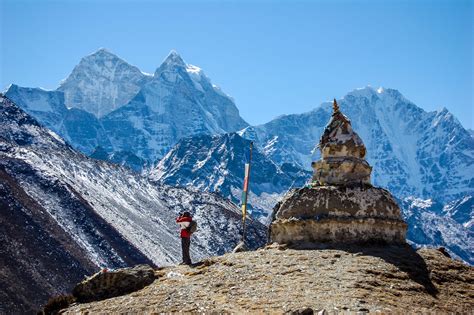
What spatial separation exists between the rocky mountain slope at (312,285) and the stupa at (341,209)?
0.70m

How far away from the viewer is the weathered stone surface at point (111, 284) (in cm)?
2216

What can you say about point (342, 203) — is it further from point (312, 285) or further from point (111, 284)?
point (111, 284)

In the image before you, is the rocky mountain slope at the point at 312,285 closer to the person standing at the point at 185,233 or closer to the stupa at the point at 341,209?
the stupa at the point at 341,209

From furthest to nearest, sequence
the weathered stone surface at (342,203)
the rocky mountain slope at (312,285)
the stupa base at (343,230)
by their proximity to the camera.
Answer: the weathered stone surface at (342,203)
the stupa base at (343,230)
the rocky mountain slope at (312,285)

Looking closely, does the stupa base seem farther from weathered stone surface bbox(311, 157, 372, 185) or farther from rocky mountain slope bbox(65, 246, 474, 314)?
weathered stone surface bbox(311, 157, 372, 185)

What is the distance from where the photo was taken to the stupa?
75.5ft

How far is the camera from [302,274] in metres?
20.2

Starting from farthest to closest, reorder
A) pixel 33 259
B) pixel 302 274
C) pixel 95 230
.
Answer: pixel 95 230
pixel 33 259
pixel 302 274

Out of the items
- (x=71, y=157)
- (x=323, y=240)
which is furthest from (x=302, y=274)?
(x=71, y=157)

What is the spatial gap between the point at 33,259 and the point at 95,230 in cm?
3346

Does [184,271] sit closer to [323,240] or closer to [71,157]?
[323,240]

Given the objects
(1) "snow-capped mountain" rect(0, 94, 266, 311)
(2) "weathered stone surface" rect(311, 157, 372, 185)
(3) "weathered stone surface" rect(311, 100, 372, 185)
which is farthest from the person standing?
(1) "snow-capped mountain" rect(0, 94, 266, 311)

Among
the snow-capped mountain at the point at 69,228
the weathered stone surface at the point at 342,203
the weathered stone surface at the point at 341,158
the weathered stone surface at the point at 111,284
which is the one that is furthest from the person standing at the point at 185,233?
the snow-capped mountain at the point at 69,228

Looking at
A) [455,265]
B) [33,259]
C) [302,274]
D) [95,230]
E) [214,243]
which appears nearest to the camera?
[302,274]
